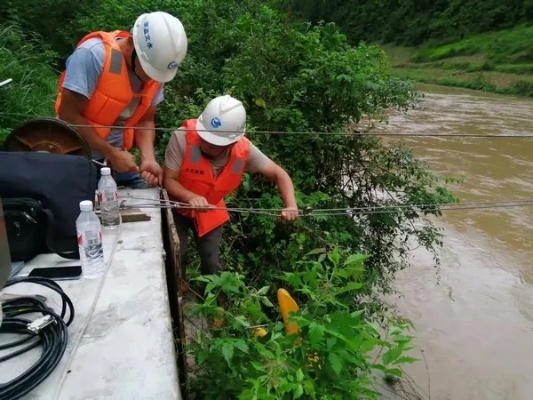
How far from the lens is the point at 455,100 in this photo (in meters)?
20.6

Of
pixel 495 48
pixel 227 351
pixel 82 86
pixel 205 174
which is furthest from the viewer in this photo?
A: pixel 495 48

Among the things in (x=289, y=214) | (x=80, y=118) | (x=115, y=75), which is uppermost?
(x=115, y=75)

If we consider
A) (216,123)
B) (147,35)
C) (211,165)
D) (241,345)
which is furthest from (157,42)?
(241,345)

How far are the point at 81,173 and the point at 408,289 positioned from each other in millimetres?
4821

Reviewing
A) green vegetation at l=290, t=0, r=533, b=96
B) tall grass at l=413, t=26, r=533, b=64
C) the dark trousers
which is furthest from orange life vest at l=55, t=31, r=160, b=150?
tall grass at l=413, t=26, r=533, b=64

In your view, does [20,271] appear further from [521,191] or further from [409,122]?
[409,122]

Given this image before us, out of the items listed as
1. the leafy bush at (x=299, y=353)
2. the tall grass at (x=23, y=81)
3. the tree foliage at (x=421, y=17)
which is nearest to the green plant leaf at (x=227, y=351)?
the leafy bush at (x=299, y=353)

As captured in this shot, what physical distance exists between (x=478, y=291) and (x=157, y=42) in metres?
5.15

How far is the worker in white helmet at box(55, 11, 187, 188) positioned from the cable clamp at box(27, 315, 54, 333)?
121cm

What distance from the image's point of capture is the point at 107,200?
7.87 ft

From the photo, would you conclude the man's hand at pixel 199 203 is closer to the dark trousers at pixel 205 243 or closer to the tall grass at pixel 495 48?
the dark trousers at pixel 205 243

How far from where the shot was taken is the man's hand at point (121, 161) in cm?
277

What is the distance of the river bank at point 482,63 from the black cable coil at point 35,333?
76.0 feet

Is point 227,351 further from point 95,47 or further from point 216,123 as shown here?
point 95,47
